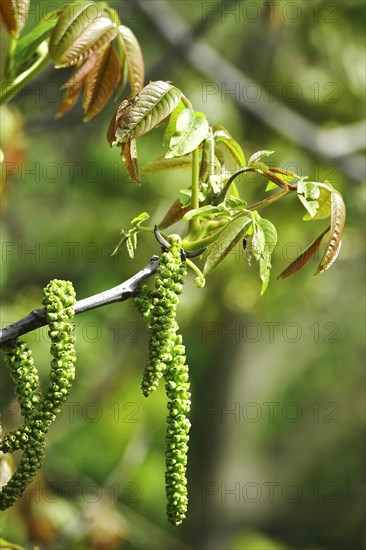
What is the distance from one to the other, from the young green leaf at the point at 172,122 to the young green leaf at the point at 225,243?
0.22m

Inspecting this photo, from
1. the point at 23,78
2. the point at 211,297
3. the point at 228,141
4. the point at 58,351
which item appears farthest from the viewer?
the point at 211,297

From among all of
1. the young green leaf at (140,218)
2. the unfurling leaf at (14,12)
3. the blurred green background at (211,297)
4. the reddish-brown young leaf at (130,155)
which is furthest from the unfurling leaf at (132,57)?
the blurred green background at (211,297)

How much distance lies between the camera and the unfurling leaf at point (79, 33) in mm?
1616

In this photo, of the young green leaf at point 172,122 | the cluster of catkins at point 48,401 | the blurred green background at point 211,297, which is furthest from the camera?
the blurred green background at point 211,297

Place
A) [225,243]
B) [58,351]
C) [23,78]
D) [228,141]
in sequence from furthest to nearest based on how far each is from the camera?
[23,78] < [228,141] < [225,243] < [58,351]

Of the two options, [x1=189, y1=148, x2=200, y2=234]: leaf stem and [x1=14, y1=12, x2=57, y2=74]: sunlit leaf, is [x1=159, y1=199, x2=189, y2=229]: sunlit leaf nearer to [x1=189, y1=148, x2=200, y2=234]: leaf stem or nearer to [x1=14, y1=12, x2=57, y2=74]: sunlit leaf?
[x1=189, y1=148, x2=200, y2=234]: leaf stem

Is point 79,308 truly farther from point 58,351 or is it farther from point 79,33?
point 79,33

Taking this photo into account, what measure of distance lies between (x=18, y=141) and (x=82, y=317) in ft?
5.12

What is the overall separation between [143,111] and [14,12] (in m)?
0.40

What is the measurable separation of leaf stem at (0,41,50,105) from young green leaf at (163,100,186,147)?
362 millimetres

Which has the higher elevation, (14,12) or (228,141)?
(14,12)

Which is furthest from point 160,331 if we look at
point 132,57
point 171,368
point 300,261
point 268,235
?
point 132,57

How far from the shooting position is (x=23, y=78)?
1.72m

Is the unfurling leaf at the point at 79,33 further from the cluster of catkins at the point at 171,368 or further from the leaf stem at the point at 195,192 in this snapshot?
the cluster of catkins at the point at 171,368
